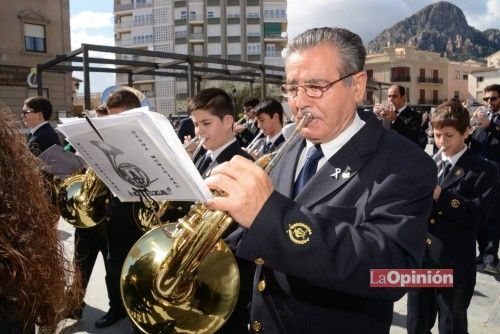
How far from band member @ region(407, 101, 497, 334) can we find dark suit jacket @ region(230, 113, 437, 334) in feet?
4.03

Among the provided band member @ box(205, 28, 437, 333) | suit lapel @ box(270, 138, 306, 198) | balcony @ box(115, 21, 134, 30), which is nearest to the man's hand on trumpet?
band member @ box(205, 28, 437, 333)

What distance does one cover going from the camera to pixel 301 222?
139 centimetres

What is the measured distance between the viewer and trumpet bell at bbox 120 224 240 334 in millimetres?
2041

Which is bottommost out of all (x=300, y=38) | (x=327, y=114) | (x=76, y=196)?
(x=76, y=196)

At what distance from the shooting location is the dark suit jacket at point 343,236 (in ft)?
4.56

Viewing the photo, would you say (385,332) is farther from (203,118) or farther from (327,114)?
(203,118)

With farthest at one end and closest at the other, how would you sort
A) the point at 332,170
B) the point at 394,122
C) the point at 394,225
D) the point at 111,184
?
the point at 394,122, the point at 111,184, the point at 332,170, the point at 394,225

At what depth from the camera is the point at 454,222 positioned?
2.94 meters

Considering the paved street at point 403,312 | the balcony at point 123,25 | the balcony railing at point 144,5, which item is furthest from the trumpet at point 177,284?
the balcony at point 123,25

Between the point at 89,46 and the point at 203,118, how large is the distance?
4226mm

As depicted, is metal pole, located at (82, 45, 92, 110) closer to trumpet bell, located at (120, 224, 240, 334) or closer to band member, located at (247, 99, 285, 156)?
band member, located at (247, 99, 285, 156)

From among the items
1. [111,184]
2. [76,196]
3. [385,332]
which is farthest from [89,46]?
[385,332]

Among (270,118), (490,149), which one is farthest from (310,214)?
(490,149)

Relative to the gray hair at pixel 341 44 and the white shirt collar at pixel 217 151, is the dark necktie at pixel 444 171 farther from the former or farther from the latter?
the gray hair at pixel 341 44
